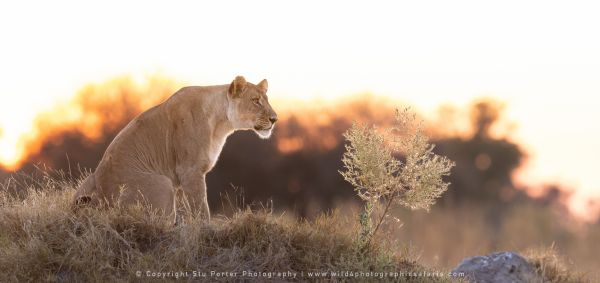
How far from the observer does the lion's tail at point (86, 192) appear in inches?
459

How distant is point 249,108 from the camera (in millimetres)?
12398

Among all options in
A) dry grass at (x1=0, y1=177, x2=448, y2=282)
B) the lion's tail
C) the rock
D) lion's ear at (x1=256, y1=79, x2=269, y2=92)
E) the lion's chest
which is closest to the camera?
dry grass at (x1=0, y1=177, x2=448, y2=282)

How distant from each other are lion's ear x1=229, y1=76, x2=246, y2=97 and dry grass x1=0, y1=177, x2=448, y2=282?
155 cm

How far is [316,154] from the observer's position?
3803 cm

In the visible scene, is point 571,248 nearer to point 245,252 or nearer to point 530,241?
point 530,241

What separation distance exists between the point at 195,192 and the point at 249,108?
137cm

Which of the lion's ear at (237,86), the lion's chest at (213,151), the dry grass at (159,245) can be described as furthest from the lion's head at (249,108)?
the dry grass at (159,245)

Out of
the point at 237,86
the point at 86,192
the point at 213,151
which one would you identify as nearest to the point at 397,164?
the point at 237,86

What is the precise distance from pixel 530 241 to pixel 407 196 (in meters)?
27.6

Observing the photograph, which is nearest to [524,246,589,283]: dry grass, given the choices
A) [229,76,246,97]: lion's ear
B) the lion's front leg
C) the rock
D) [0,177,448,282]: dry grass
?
the rock

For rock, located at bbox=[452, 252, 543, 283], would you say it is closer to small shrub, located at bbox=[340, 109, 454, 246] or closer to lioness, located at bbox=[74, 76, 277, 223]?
small shrub, located at bbox=[340, 109, 454, 246]

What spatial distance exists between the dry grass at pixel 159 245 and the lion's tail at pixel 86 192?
0.12 m

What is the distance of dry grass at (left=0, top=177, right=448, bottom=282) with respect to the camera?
36.1ft

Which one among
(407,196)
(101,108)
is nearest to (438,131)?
(101,108)
